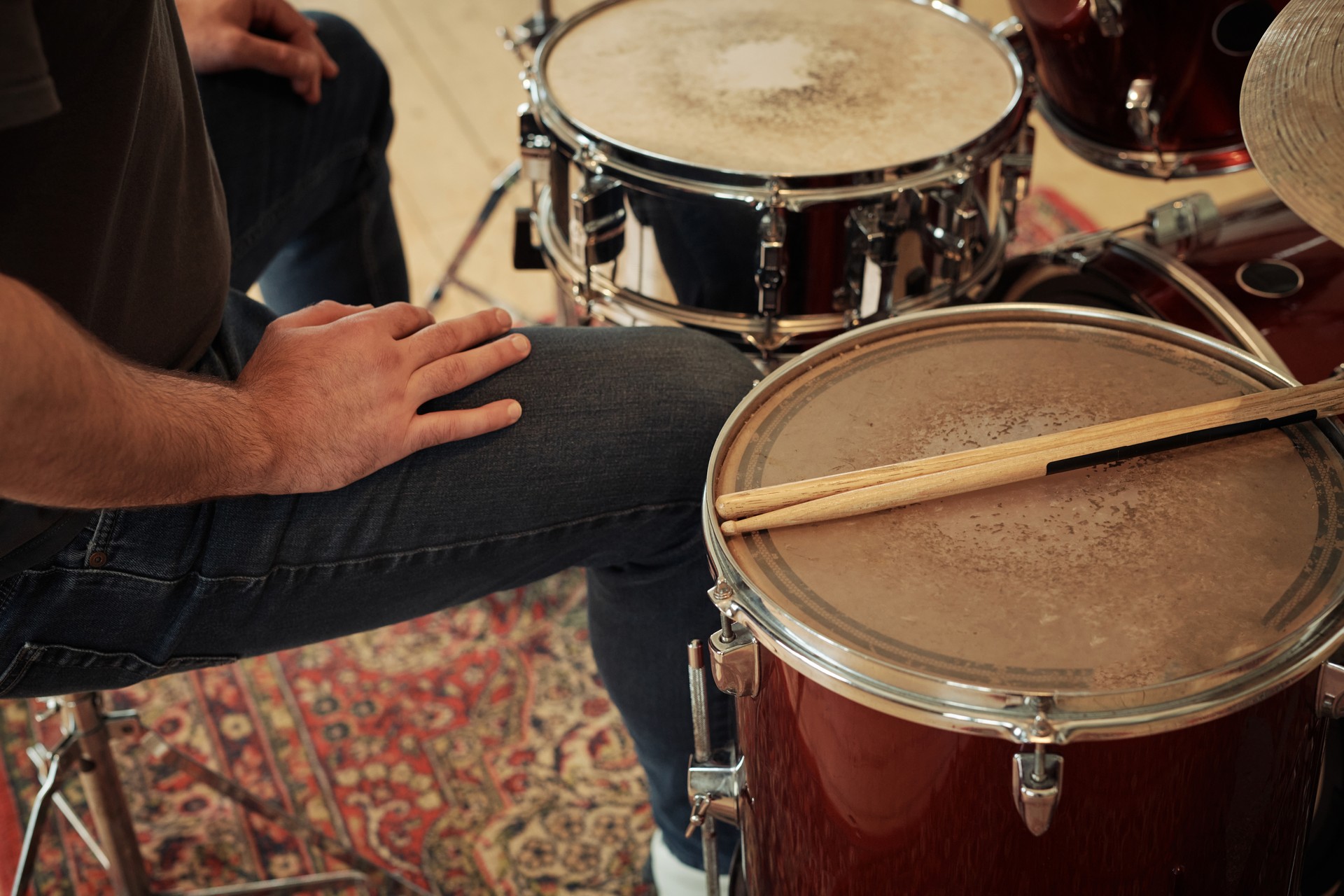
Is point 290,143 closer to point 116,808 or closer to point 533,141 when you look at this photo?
point 533,141

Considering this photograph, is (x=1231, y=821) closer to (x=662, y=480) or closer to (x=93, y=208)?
(x=662, y=480)

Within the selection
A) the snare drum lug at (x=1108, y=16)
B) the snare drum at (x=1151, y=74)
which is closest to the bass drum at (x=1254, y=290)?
the snare drum at (x=1151, y=74)

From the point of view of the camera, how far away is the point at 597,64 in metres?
1.20

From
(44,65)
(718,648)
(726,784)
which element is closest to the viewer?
(44,65)

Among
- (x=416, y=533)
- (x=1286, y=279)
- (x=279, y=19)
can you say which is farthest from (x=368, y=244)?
(x=1286, y=279)

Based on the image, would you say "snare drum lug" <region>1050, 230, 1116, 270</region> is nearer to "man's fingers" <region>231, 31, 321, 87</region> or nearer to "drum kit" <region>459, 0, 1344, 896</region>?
"drum kit" <region>459, 0, 1344, 896</region>

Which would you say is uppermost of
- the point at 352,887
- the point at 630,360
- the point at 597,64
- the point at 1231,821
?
the point at 597,64

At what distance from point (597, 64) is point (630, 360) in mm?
426

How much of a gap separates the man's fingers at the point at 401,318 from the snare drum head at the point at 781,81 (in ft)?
0.88

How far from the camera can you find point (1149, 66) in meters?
1.21

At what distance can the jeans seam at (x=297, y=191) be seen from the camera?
1.17 m

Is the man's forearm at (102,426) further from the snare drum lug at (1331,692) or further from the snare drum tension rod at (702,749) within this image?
the snare drum lug at (1331,692)

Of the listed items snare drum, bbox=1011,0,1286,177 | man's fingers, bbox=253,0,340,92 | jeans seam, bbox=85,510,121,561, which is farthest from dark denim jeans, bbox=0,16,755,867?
snare drum, bbox=1011,0,1286,177

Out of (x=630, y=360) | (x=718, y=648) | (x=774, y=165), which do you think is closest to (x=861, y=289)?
(x=774, y=165)
